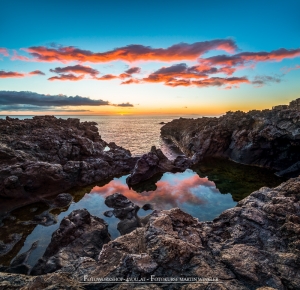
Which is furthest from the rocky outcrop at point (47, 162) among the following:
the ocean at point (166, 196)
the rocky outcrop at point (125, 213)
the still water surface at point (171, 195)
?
the rocky outcrop at point (125, 213)

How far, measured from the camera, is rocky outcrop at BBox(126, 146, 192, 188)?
28625 mm

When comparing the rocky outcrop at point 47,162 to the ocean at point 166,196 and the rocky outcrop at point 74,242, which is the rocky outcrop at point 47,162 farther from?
the rocky outcrop at point 74,242

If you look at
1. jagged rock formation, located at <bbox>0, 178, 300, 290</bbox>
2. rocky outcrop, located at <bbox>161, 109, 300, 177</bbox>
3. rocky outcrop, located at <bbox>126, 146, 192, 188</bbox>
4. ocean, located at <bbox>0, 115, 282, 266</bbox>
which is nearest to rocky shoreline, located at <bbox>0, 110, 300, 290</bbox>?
jagged rock formation, located at <bbox>0, 178, 300, 290</bbox>

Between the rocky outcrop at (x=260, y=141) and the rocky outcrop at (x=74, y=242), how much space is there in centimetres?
2713

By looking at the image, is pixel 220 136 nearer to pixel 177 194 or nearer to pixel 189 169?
pixel 189 169

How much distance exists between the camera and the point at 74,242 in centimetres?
1349

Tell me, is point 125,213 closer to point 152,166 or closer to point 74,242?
point 74,242

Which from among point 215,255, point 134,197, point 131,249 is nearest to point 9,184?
point 134,197

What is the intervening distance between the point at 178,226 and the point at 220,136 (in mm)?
37171

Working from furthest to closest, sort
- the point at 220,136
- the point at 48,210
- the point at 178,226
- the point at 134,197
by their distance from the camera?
the point at 220,136
the point at 134,197
the point at 48,210
the point at 178,226

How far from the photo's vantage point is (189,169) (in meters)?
34.9

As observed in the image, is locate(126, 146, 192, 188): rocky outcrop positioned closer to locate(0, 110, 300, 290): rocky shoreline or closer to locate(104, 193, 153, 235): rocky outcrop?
locate(0, 110, 300, 290): rocky shoreline

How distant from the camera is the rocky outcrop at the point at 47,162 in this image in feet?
70.3

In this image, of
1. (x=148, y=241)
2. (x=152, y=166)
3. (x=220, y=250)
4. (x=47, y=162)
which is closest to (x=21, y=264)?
(x=148, y=241)
